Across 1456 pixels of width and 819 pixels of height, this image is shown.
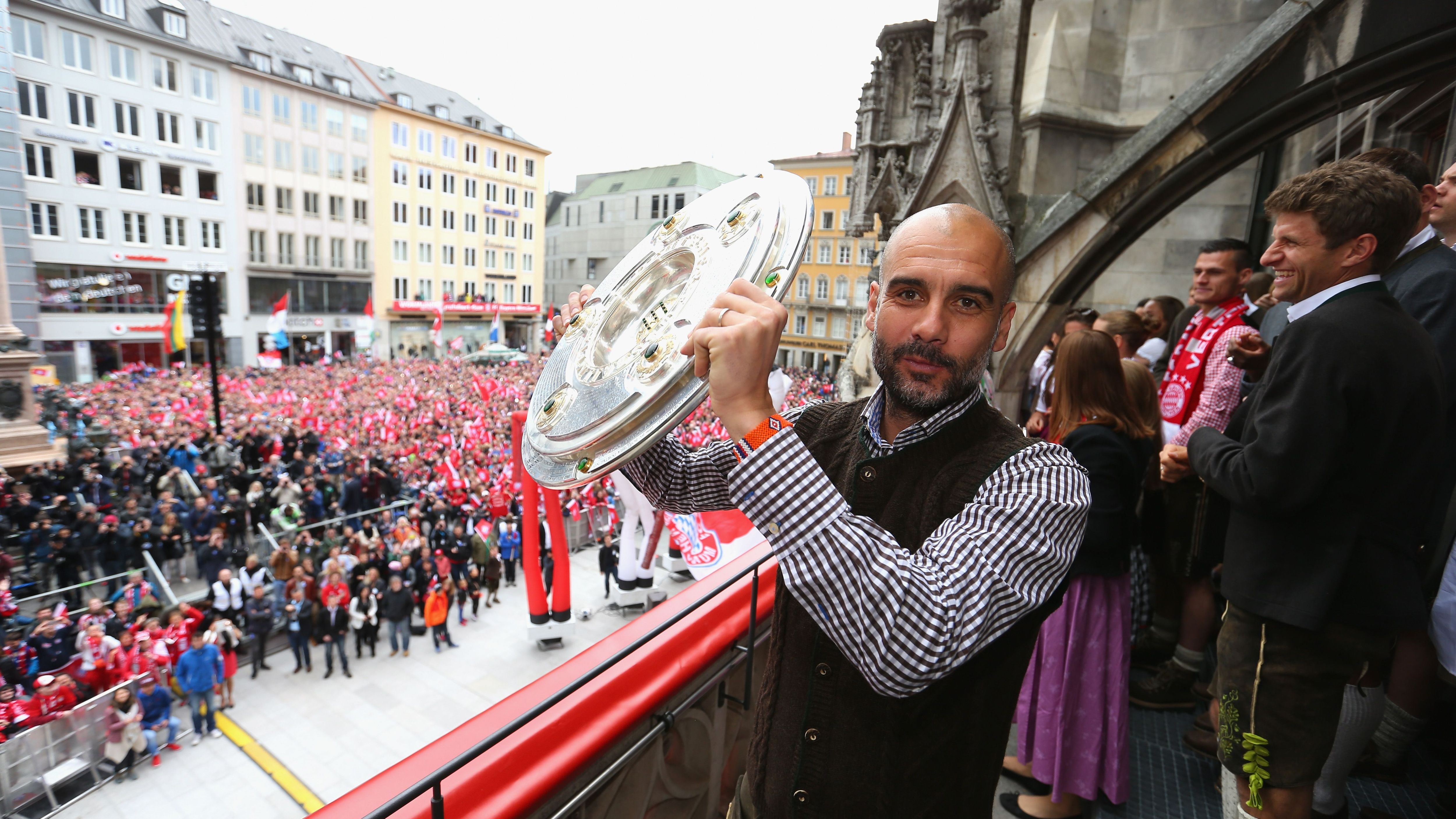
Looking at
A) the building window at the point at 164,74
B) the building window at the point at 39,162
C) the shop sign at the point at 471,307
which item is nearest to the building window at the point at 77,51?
the building window at the point at 164,74

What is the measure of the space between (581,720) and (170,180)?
135 feet

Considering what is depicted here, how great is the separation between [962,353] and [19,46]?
40.5m

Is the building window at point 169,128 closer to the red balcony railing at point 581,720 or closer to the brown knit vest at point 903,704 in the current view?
the red balcony railing at point 581,720

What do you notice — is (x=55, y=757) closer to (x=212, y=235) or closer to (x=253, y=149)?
(x=212, y=235)

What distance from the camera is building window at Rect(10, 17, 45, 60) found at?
26250mm

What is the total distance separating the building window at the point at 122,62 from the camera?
95.3ft

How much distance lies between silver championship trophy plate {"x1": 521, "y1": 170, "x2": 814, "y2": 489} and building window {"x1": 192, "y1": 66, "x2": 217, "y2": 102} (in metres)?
41.7

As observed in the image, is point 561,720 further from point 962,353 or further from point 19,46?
point 19,46

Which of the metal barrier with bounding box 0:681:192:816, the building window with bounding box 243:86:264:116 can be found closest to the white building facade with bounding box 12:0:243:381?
the building window with bounding box 243:86:264:116

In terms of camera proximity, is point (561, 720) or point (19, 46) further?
point (19, 46)

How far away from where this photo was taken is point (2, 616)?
8.49m

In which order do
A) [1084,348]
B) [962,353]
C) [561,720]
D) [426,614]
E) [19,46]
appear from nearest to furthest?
[962,353] < [561,720] < [1084,348] < [426,614] < [19,46]

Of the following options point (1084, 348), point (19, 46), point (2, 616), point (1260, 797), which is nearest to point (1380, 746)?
point (1260, 797)

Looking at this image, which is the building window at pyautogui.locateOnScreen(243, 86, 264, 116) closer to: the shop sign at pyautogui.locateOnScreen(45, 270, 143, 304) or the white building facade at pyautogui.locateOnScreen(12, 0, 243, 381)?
the white building facade at pyautogui.locateOnScreen(12, 0, 243, 381)
